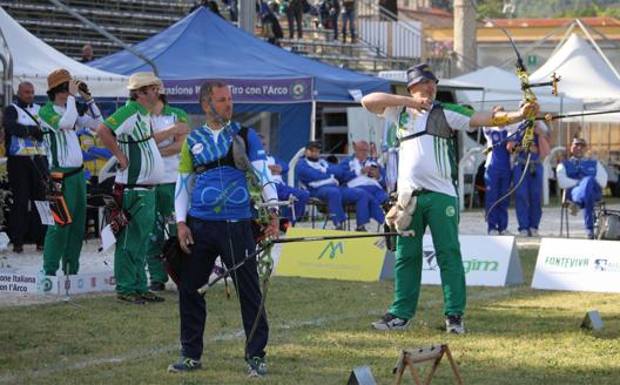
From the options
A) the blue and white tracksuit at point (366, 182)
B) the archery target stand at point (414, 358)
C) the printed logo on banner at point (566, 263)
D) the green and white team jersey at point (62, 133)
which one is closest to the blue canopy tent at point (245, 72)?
the blue and white tracksuit at point (366, 182)

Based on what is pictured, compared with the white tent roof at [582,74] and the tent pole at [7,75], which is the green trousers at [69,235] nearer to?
the tent pole at [7,75]

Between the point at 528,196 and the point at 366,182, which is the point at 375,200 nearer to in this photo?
the point at 366,182

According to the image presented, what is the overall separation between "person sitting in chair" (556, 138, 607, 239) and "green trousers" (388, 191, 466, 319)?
9708 mm

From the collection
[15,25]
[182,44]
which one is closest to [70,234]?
[15,25]

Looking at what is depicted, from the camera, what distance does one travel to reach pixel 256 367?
9.05 meters

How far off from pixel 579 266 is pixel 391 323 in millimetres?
3531

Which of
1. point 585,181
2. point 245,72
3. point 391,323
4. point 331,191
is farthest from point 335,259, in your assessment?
point 245,72

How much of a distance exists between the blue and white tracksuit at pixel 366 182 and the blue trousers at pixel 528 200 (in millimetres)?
1989

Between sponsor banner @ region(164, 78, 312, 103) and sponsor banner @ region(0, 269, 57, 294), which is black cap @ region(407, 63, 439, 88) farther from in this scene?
sponsor banner @ region(164, 78, 312, 103)

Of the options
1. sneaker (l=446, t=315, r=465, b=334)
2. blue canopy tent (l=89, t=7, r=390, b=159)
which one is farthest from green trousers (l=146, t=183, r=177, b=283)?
blue canopy tent (l=89, t=7, r=390, b=159)

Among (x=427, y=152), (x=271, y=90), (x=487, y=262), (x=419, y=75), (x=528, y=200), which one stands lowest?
(x=528, y=200)

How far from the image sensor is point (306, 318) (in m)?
11.9

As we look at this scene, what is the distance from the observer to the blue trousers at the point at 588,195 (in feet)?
67.5

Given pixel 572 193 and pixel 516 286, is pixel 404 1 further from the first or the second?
pixel 516 286
